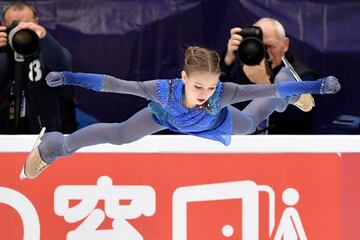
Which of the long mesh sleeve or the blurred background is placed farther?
the blurred background

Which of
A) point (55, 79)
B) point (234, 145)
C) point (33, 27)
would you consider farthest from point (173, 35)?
point (55, 79)

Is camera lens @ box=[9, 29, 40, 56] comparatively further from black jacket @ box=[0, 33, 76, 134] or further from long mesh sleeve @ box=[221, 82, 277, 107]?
long mesh sleeve @ box=[221, 82, 277, 107]

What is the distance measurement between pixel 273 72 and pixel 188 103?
83cm

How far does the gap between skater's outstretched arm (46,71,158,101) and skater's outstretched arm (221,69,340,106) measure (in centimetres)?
26

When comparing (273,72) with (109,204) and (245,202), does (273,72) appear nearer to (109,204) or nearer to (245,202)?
(245,202)

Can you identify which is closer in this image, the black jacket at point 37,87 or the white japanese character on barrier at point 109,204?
the white japanese character on barrier at point 109,204

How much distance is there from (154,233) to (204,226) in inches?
7.5

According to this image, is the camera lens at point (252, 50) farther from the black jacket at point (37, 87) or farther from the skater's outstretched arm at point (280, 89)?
the black jacket at point (37, 87)

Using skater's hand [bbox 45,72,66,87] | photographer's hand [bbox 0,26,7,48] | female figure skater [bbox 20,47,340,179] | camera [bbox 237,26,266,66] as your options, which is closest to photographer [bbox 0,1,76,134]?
photographer's hand [bbox 0,26,7,48]

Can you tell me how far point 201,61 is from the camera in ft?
11.2

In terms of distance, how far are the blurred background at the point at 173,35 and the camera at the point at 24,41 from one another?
0.88 meters

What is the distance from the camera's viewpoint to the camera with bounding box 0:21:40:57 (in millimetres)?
4090

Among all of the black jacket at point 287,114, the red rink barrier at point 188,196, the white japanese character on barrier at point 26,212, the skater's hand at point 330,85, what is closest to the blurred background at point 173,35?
the black jacket at point 287,114

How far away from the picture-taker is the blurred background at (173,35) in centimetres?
490
